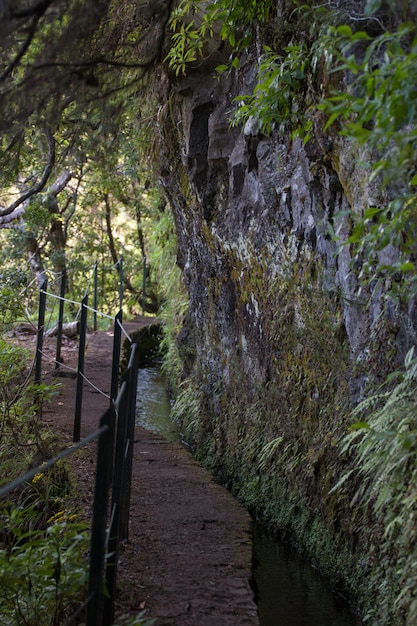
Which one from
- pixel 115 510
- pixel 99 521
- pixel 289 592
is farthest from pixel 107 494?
pixel 289 592

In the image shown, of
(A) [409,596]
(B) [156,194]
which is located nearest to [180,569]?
(A) [409,596]

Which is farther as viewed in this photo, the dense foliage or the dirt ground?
the dirt ground

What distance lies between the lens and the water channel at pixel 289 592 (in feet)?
15.2

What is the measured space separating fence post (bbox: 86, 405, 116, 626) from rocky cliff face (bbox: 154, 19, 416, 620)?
152 cm

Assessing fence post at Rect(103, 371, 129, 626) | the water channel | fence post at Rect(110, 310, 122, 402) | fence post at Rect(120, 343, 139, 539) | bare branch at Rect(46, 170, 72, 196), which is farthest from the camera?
bare branch at Rect(46, 170, 72, 196)

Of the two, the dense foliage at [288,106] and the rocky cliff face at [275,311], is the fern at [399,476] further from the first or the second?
the rocky cliff face at [275,311]

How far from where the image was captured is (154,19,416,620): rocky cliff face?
15.8 ft

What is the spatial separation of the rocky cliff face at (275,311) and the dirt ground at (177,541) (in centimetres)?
54

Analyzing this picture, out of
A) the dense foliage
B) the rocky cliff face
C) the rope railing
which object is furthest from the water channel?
the rope railing

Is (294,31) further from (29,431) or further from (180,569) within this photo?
(29,431)

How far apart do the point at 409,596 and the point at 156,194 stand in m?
9.84

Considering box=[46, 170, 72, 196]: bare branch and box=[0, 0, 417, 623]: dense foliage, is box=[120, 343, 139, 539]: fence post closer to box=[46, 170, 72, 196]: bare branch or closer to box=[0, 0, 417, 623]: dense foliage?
box=[0, 0, 417, 623]: dense foliage

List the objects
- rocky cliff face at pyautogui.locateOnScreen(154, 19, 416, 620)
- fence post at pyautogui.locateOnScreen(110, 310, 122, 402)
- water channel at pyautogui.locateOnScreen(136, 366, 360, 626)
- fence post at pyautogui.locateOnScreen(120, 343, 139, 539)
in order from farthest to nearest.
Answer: fence post at pyautogui.locateOnScreen(110, 310, 122, 402), rocky cliff face at pyautogui.locateOnScreen(154, 19, 416, 620), water channel at pyautogui.locateOnScreen(136, 366, 360, 626), fence post at pyautogui.locateOnScreen(120, 343, 139, 539)

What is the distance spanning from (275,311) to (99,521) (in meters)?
3.72
